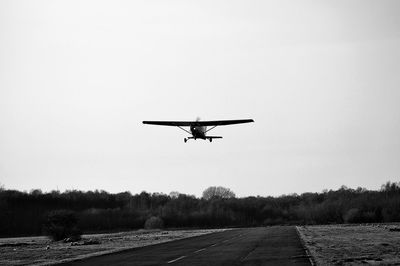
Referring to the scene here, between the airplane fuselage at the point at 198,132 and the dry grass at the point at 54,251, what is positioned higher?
the airplane fuselage at the point at 198,132

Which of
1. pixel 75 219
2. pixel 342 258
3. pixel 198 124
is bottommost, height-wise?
pixel 342 258

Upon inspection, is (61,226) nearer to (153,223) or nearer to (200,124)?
(200,124)

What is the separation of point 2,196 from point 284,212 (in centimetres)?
6827

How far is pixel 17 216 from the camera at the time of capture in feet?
334

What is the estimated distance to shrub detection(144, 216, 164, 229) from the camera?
103 m

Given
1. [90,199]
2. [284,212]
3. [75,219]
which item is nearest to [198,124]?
[75,219]

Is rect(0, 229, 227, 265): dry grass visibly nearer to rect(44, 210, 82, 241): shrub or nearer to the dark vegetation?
rect(44, 210, 82, 241): shrub

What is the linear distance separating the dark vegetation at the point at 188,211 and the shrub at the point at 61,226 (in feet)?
75.8

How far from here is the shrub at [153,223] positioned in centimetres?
10268

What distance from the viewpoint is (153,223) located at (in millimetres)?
103125

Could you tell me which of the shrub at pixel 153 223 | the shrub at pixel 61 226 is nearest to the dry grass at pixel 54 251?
the shrub at pixel 61 226

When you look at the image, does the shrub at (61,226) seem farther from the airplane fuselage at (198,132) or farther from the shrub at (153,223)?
the shrub at (153,223)

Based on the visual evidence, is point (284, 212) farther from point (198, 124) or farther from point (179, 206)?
point (198, 124)

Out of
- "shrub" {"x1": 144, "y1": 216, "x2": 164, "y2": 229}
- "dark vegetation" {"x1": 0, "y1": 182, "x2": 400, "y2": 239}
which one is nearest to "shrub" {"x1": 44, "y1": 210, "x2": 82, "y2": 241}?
"dark vegetation" {"x1": 0, "y1": 182, "x2": 400, "y2": 239}
